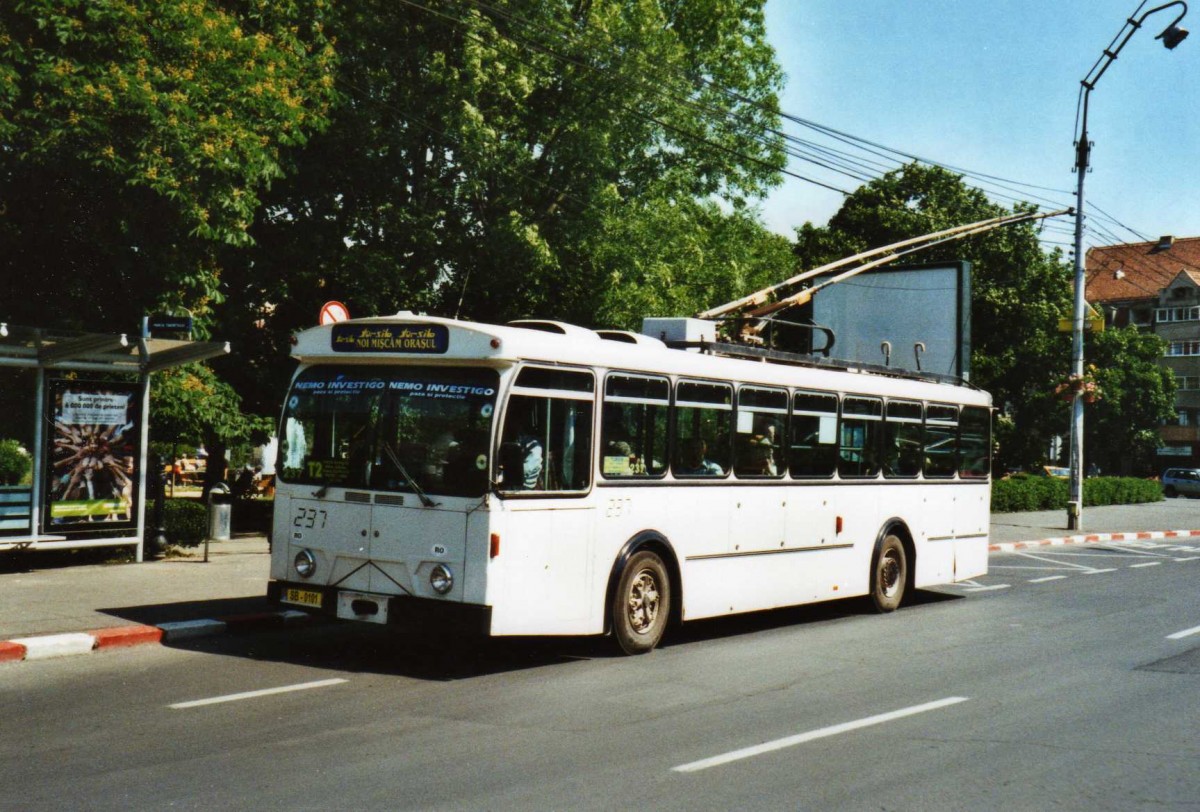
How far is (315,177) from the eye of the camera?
23641 mm

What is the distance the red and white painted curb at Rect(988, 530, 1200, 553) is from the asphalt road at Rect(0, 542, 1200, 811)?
12433mm

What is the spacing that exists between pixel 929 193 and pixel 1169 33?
22.1m

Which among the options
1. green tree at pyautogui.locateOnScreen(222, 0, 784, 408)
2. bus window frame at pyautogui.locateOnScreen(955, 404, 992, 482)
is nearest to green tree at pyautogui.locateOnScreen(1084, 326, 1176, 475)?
green tree at pyautogui.locateOnScreen(222, 0, 784, 408)

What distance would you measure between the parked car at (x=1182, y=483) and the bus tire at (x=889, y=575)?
5606cm

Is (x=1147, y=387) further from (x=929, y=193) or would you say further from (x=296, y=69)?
(x=296, y=69)

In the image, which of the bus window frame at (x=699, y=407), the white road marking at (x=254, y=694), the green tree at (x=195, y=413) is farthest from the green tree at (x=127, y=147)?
the white road marking at (x=254, y=694)

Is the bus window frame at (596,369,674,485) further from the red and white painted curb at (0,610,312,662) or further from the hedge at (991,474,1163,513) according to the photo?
the hedge at (991,474,1163,513)

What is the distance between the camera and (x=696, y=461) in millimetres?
11141

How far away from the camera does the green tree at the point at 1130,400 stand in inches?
2852

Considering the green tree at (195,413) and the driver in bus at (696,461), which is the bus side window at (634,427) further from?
the green tree at (195,413)

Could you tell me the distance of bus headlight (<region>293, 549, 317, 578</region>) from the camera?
980 centimetres

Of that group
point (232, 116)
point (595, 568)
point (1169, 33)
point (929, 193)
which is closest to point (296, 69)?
point (232, 116)

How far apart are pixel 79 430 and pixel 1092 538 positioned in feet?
71.9

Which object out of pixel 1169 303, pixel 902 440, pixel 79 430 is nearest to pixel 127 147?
pixel 79 430
